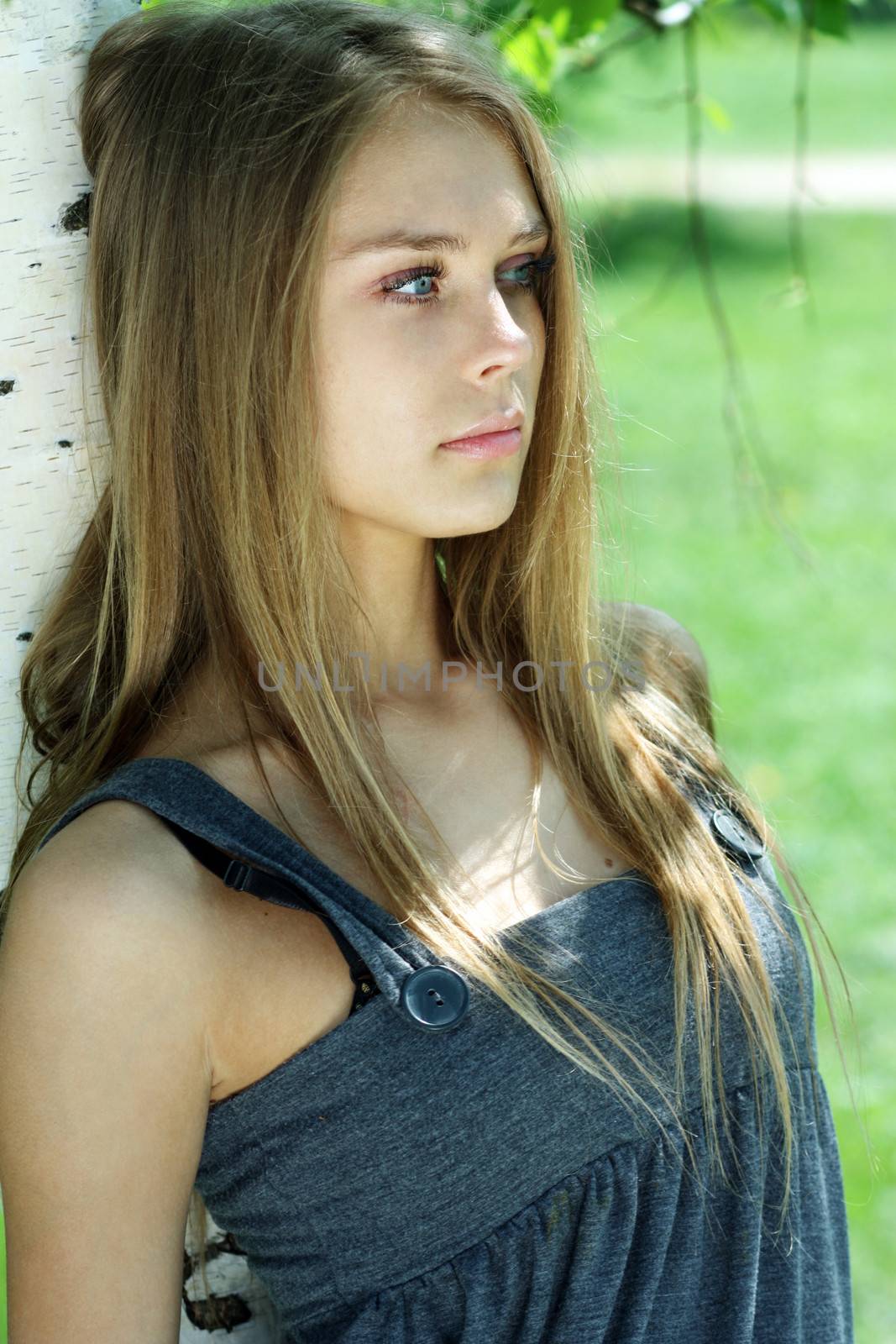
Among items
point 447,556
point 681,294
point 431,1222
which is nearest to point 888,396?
point 681,294

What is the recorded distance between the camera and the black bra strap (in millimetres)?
1430

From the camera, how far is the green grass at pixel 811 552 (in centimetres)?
346

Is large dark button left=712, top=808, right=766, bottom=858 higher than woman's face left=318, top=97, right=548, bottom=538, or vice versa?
woman's face left=318, top=97, right=548, bottom=538

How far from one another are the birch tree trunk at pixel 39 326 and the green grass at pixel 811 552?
0.66 metres

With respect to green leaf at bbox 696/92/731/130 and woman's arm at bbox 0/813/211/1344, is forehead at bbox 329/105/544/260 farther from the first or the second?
green leaf at bbox 696/92/731/130

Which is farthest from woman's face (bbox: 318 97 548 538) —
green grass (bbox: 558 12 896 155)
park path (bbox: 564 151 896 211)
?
green grass (bbox: 558 12 896 155)

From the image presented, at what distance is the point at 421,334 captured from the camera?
1.55 m

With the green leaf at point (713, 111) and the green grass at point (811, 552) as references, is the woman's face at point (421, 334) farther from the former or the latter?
the green leaf at point (713, 111)

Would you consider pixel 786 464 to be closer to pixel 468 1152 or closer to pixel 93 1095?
pixel 468 1152

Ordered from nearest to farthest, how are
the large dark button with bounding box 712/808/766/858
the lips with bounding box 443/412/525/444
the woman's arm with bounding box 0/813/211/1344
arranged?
1. the woman's arm with bounding box 0/813/211/1344
2. the lips with bounding box 443/412/525/444
3. the large dark button with bounding box 712/808/766/858

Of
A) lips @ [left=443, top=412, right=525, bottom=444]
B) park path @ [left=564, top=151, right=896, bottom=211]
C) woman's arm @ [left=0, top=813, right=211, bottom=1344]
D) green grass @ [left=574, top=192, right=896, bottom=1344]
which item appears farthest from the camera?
park path @ [left=564, top=151, right=896, bottom=211]

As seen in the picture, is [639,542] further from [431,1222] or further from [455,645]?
[431,1222]

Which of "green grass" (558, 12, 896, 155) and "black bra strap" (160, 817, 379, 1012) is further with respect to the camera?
"green grass" (558, 12, 896, 155)

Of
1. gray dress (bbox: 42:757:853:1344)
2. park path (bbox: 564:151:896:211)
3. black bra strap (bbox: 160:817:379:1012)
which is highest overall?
black bra strap (bbox: 160:817:379:1012)
